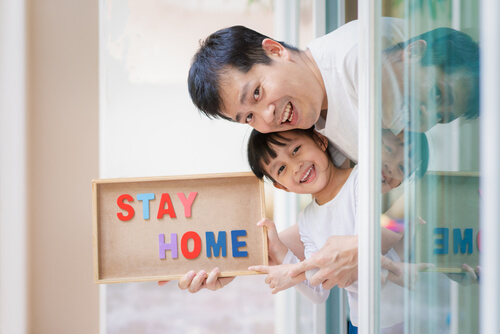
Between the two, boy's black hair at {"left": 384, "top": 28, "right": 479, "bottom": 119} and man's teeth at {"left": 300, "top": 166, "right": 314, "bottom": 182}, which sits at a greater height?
boy's black hair at {"left": 384, "top": 28, "right": 479, "bottom": 119}

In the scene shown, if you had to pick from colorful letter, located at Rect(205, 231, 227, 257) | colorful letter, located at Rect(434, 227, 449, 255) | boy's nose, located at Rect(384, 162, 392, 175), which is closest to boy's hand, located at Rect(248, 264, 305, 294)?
colorful letter, located at Rect(205, 231, 227, 257)

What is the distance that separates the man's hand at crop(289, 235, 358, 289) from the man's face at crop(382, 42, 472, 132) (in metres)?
0.39

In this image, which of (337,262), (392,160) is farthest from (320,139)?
(392,160)

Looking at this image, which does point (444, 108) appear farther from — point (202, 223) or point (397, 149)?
point (202, 223)

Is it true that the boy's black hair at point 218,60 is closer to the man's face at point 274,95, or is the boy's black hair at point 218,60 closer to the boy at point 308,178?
the man's face at point 274,95

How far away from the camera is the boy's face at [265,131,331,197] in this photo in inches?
55.2

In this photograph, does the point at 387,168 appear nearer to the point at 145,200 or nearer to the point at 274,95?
the point at 274,95

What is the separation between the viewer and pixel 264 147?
142 centimetres

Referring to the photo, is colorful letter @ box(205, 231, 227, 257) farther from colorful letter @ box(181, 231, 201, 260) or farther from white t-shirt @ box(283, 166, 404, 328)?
white t-shirt @ box(283, 166, 404, 328)

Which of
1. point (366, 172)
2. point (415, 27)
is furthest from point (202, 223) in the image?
point (415, 27)

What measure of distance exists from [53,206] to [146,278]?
790mm

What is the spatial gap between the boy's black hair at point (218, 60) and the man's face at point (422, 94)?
387mm

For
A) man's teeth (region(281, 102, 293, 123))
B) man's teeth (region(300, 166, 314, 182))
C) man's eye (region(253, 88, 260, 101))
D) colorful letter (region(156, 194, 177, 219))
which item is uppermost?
man's eye (region(253, 88, 260, 101))

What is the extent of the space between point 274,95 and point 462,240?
0.69 m
